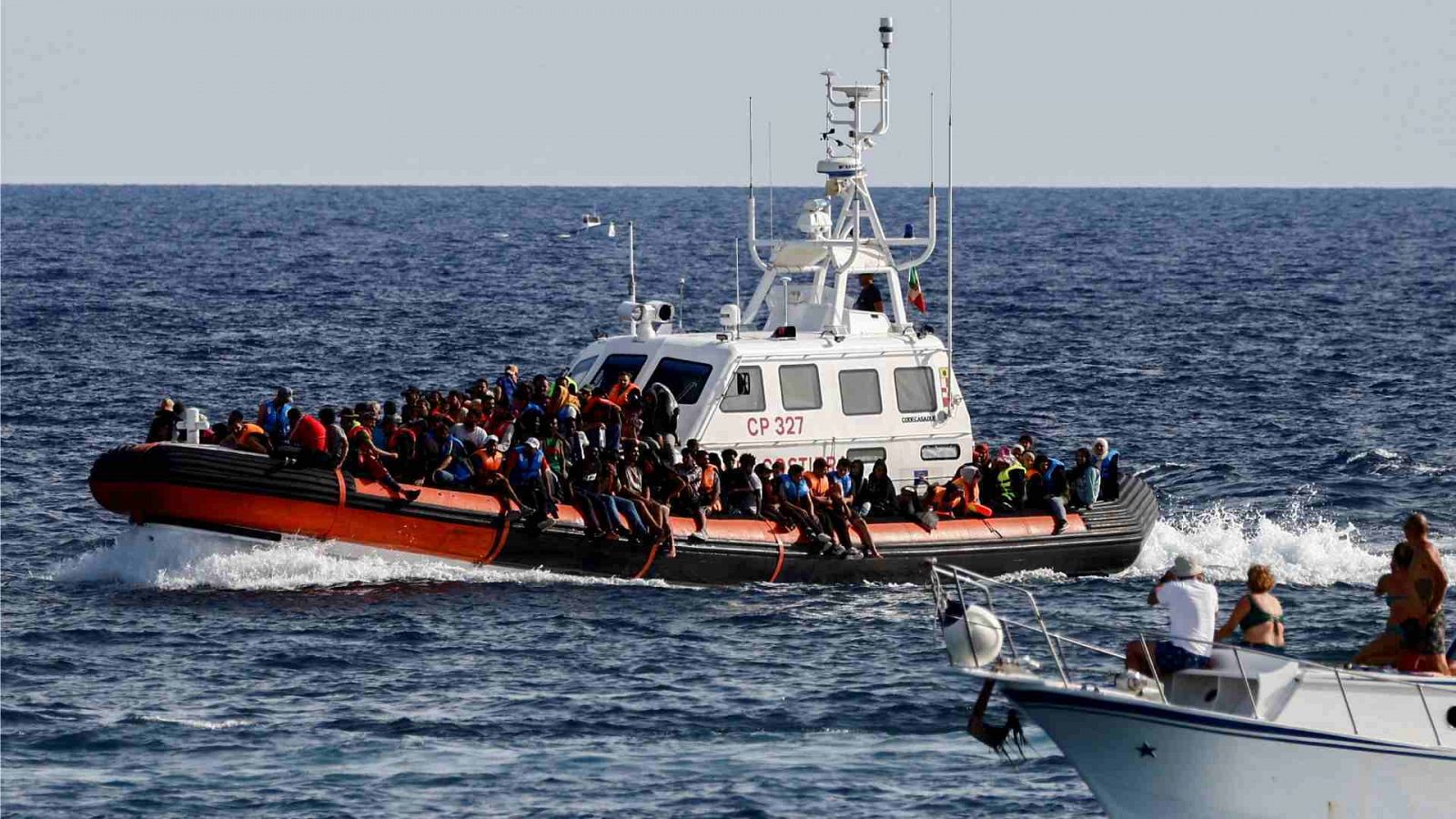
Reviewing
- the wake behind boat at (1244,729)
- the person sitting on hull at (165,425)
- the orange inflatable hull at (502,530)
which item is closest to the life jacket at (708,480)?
the orange inflatable hull at (502,530)

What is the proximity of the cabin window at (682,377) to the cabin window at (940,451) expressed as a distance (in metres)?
2.91

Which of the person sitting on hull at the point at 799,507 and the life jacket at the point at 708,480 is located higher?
the life jacket at the point at 708,480

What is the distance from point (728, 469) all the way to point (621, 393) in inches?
65.2

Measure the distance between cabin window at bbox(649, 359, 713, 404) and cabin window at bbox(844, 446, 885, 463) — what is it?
6.44 feet

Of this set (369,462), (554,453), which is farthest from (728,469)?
(369,462)

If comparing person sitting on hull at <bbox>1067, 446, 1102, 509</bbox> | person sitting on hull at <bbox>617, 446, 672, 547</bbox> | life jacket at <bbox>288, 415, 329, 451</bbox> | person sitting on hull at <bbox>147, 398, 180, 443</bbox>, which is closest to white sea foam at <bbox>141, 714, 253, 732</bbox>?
life jacket at <bbox>288, 415, 329, 451</bbox>

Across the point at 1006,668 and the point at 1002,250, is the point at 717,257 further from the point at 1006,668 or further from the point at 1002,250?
the point at 1006,668

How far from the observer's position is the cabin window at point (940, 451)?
25.5 m

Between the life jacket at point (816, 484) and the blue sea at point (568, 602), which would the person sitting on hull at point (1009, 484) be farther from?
the life jacket at point (816, 484)

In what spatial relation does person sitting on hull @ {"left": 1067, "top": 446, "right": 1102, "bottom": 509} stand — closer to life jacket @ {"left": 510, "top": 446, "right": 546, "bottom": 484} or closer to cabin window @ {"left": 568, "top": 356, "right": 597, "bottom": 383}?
cabin window @ {"left": 568, "top": 356, "right": 597, "bottom": 383}

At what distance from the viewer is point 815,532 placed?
23.1 m

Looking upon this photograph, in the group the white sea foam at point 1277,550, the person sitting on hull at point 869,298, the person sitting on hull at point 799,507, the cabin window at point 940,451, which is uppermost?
the person sitting on hull at point 869,298

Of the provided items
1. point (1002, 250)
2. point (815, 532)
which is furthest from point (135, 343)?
point (1002, 250)

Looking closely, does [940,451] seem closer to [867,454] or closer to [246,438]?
[867,454]
